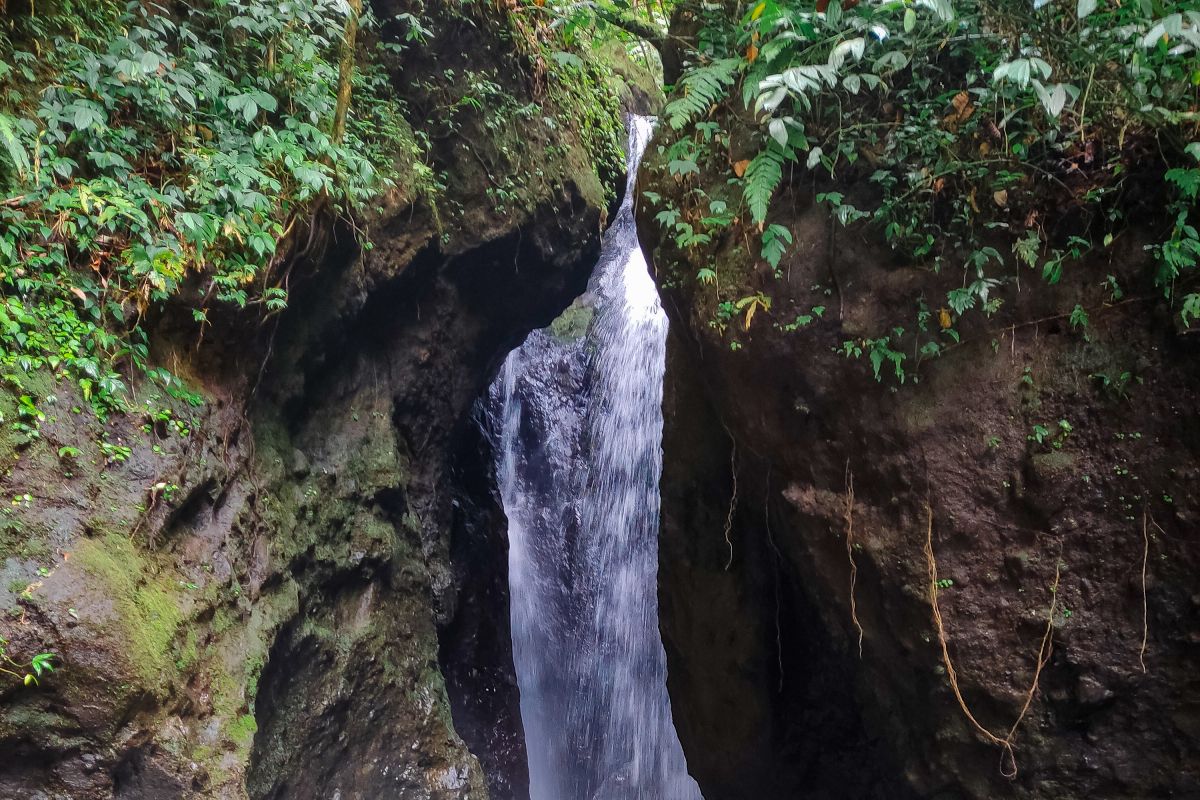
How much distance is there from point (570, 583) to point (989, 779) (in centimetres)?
724

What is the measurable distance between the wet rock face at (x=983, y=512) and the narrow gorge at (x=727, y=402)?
0.02 metres

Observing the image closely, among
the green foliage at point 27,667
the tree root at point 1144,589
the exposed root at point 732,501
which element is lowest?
the green foliage at point 27,667

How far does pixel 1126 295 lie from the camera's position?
11.4 ft

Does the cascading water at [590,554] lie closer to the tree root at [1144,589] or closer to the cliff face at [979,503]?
the cliff face at [979,503]

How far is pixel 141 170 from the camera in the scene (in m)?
4.07

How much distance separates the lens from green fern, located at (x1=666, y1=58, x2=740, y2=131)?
4098 mm

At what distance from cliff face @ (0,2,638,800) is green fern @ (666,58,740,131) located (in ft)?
Answer: 8.67

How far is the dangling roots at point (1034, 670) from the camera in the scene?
3570mm

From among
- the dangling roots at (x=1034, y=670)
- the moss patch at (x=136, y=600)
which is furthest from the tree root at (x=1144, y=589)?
the moss patch at (x=136, y=600)

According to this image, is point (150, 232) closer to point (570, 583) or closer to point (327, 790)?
point (327, 790)

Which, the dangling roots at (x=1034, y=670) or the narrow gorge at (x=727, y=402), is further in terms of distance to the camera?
the dangling roots at (x=1034, y=670)

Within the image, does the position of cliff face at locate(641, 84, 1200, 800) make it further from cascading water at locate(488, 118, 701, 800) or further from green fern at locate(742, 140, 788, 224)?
cascading water at locate(488, 118, 701, 800)

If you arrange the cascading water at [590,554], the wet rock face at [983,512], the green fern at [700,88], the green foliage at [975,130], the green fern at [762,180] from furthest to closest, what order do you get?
the cascading water at [590,554], the green fern at [700,88], the green fern at [762,180], the wet rock face at [983,512], the green foliage at [975,130]

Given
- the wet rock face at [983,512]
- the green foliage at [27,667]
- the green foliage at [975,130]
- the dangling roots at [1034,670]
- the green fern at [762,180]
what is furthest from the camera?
the green fern at [762,180]
